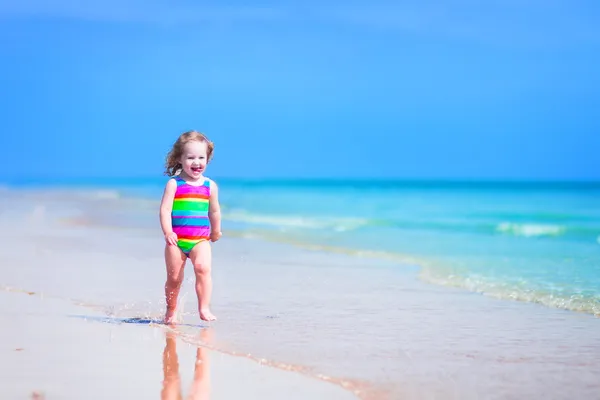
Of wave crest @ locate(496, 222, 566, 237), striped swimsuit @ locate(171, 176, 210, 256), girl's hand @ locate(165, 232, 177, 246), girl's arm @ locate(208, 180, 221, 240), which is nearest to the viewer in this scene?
girl's hand @ locate(165, 232, 177, 246)

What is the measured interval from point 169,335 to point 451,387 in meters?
2.09

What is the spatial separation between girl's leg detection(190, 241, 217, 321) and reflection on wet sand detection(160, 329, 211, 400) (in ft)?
2.20

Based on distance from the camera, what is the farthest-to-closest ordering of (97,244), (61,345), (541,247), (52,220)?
(52,220)
(541,247)
(97,244)
(61,345)

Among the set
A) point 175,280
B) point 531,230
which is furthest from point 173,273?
point 531,230

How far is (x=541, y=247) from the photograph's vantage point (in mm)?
15742

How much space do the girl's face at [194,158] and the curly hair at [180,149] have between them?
0.12ft

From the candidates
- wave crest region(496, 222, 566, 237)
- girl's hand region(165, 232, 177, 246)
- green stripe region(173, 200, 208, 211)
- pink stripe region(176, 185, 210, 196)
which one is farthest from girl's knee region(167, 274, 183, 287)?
wave crest region(496, 222, 566, 237)

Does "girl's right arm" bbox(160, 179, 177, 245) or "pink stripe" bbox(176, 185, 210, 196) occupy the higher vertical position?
"pink stripe" bbox(176, 185, 210, 196)

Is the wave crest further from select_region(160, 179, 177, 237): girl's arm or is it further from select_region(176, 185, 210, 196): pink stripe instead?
select_region(160, 179, 177, 237): girl's arm

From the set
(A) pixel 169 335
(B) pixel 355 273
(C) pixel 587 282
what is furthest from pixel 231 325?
(C) pixel 587 282

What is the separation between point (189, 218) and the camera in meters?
6.26

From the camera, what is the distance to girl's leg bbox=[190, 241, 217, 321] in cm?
621

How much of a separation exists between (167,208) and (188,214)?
16 cm

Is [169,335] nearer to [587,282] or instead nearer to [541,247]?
[587,282]
